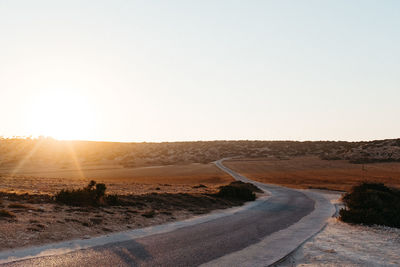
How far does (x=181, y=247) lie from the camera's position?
44.2 feet

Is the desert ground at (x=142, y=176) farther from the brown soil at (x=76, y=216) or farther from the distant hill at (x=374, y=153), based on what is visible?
the distant hill at (x=374, y=153)

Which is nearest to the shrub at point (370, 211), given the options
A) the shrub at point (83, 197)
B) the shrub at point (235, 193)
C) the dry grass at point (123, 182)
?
the shrub at point (235, 193)

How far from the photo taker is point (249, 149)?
511 ft

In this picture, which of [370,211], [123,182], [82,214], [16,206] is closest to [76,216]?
[82,214]

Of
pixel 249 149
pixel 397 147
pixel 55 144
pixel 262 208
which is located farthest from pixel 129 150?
pixel 262 208

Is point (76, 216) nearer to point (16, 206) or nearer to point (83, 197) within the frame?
point (16, 206)

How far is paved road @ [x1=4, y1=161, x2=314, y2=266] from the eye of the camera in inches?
445

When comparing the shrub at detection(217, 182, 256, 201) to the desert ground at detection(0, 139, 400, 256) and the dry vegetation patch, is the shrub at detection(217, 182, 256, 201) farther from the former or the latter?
the dry vegetation patch

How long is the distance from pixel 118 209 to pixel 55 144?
531 feet

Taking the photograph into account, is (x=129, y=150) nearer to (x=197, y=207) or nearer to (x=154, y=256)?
(x=197, y=207)

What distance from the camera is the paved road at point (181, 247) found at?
37.1 feet

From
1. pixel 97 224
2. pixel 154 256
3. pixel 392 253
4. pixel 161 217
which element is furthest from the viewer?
pixel 161 217

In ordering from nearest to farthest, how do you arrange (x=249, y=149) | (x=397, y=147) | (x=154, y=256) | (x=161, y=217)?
(x=154, y=256)
(x=161, y=217)
(x=397, y=147)
(x=249, y=149)

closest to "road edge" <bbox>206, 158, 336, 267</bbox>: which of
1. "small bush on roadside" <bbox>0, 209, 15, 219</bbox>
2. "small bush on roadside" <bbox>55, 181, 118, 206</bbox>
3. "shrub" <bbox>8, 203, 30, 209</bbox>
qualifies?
"small bush on roadside" <bbox>0, 209, 15, 219</bbox>
